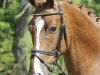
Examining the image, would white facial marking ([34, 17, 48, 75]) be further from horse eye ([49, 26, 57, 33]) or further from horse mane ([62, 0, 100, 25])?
horse mane ([62, 0, 100, 25])

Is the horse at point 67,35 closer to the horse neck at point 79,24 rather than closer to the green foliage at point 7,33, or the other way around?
the horse neck at point 79,24

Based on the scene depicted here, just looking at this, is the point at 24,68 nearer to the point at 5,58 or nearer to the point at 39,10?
the point at 5,58

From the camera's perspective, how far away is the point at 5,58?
1930 cm

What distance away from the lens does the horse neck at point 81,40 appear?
18.3 feet

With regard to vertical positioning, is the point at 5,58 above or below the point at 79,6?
below

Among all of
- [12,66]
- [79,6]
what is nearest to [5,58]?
[12,66]

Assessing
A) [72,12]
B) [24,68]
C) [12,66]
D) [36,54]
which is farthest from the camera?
[12,66]

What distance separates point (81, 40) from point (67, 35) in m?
0.20

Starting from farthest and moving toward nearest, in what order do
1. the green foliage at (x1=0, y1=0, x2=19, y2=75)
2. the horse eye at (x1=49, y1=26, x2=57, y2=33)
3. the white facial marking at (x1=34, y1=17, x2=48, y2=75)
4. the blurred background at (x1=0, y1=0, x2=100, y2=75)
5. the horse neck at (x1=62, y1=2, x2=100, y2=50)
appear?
the green foliage at (x1=0, y1=0, x2=19, y2=75)
the blurred background at (x1=0, y1=0, x2=100, y2=75)
the horse neck at (x1=62, y1=2, x2=100, y2=50)
the horse eye at (x1=49, y1=26, x2=57, y2=33)
the white facial marking at (x1=34, y1=17, x2=48, y2=75)

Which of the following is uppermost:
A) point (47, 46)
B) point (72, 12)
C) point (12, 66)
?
point (72, 12)

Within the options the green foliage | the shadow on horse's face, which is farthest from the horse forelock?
the green foliage

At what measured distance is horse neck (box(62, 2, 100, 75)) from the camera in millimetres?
5574

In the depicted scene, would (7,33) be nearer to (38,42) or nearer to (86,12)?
(86,12)

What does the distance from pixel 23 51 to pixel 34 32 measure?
13.4 meters
